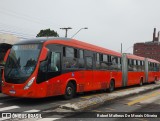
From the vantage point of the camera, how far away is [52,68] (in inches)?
516

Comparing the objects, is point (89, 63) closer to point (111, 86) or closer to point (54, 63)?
point (54, 63)

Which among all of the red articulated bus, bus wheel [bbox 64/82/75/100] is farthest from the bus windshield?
bus wheel [bbox 64/82/75/100]

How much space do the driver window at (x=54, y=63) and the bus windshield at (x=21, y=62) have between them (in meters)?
0.78

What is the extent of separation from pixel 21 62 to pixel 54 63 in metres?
1.52

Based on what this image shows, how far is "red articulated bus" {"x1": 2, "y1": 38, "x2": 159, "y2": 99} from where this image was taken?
12167mm

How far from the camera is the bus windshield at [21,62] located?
40.0ft

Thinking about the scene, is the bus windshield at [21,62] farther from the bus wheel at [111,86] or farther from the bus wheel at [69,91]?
the bus wheel at [111,86]

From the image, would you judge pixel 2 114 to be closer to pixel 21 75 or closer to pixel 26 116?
pixel 26 116

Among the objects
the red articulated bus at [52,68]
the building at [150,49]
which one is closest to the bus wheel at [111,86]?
the red articulated bus at [52,68]

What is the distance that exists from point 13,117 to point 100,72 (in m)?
10.2

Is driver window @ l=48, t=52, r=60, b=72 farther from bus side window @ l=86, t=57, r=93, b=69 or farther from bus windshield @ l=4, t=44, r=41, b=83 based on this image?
bus side window @ l=86, t=57, r=93, b=69

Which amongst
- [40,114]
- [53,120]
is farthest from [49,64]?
[53,120]

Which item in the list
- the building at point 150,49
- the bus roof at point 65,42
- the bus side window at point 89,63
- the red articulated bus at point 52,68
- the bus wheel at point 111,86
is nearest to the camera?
the red articulated bus at point 52,68

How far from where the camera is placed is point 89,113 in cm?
1040
